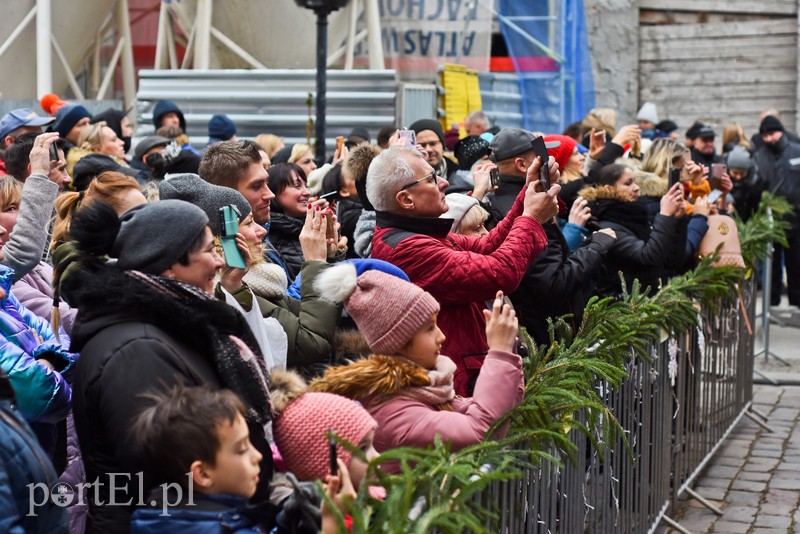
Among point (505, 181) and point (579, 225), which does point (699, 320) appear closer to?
point (579, 225)

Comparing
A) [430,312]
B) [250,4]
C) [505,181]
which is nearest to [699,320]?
[505,181]

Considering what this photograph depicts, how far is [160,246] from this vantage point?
11.0 feet

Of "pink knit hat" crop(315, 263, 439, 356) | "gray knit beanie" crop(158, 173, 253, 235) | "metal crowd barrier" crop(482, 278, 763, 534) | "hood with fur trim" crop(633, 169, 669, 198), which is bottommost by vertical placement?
"metal crowd barrier" crop(482, 278, 763, 534)

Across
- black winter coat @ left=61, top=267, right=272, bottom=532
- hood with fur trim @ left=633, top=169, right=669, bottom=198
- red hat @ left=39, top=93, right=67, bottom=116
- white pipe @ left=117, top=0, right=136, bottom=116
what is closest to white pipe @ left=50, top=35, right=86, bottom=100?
white pipe @ left=117, top=0, right=136, bottom=116

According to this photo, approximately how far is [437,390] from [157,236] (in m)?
1.02

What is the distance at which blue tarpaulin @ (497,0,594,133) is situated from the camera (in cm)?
1611

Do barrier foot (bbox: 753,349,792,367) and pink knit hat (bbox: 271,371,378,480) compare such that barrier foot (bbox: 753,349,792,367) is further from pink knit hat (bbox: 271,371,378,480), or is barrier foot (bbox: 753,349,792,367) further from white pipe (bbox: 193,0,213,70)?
pink knit hat (bbox: 271,371,378,480)

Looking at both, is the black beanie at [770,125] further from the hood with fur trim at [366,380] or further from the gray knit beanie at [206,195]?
the hood with fur trim at [366,380]

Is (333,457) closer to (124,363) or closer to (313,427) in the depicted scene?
(313,427)

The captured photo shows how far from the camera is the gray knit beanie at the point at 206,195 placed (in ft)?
14.4

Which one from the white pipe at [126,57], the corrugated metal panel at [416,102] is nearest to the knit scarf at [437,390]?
the corrugated metal panel at [416,102]

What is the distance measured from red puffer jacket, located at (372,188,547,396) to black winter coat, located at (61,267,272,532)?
5.76ft

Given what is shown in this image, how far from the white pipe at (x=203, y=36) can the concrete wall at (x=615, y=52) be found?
23.6 feet

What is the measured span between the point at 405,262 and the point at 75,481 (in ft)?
5.15
